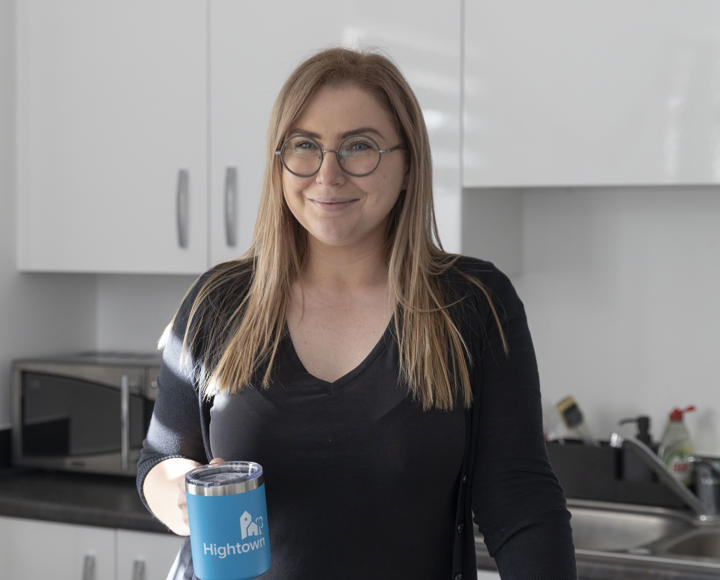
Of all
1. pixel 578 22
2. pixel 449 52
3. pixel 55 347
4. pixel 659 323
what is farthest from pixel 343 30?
pixel 55 347

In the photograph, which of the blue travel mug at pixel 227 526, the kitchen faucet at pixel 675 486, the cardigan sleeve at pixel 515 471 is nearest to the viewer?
the blue travel mug at pixel 227 526

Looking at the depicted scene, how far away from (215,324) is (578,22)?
1162 mm

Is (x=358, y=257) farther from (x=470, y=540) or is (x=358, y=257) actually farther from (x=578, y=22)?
(x=578, y=22)

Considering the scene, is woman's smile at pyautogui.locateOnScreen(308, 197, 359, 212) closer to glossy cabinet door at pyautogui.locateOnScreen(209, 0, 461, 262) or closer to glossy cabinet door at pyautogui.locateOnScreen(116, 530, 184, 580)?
glossy cabinet door at pyautogui.locateOnScreen(209, 0, 461, 262)

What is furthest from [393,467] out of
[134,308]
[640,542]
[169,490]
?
[134,308]

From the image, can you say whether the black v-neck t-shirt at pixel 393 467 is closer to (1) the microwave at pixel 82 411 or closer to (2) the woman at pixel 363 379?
(2) the woman at pixel 363 379

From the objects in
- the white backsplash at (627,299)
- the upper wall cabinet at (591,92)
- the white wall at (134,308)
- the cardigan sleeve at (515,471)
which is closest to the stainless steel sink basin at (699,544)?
the white backsplash at (627,299)

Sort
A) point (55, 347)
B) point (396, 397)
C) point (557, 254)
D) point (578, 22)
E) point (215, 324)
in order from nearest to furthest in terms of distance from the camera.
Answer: point (396, 397), point (215, 324), point (578, 22), point (557, 254), point (55, 347)

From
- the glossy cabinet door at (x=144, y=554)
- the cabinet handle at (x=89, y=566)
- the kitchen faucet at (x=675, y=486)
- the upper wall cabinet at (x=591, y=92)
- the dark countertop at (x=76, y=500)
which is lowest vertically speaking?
the cabinet handle at (x=89, y=566)

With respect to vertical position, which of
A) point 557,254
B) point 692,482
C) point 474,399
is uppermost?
point 557,254

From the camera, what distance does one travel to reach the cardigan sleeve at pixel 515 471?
4.07 feet

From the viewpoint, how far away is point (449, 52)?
2246mm

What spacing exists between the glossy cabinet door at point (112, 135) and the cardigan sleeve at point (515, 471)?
133 centimetres

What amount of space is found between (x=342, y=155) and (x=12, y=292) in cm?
167
